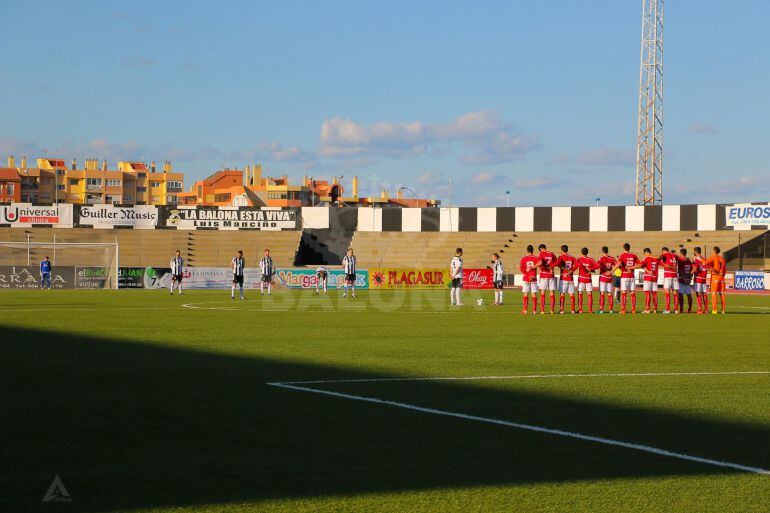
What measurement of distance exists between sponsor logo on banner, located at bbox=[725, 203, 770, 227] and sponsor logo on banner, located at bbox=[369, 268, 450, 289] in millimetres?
23568

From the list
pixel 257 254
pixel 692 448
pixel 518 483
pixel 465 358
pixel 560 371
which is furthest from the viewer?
pixel 257 254

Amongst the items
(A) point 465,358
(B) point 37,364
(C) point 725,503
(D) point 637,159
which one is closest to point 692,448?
(C) point 725,503

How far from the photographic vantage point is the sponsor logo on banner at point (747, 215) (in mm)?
66688

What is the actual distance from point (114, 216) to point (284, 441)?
68.8 meters

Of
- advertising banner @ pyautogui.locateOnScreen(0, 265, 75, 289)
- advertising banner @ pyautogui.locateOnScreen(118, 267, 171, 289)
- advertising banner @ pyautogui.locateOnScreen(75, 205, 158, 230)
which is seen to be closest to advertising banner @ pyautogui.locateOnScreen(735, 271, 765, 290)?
advertising banner @ pyautogui.locateOnScreen(118, 267, 171, 289)

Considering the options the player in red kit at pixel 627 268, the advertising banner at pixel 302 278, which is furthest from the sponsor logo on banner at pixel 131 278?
the player in red kit at pixel 627 268

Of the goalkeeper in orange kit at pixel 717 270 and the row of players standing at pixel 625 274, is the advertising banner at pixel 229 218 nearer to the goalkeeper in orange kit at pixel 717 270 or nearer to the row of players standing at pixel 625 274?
the row of players standing at pixel 625 274

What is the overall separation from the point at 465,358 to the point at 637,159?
2695 inches

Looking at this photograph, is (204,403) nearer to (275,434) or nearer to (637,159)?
(275,434)

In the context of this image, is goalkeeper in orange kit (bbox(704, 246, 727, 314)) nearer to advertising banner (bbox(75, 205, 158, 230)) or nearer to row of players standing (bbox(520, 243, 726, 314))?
row of players standing (bbox(520, 243, 726, 314))

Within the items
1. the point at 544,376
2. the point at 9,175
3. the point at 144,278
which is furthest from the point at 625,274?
the point at 9,175

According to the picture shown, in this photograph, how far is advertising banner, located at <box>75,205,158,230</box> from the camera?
242ft

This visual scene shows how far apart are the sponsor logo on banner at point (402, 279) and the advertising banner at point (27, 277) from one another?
17062mm

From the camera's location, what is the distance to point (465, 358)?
49.8ft
